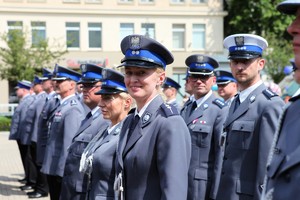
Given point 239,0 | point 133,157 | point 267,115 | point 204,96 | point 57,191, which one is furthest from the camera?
point 239,0

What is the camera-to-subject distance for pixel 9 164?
14094 mm

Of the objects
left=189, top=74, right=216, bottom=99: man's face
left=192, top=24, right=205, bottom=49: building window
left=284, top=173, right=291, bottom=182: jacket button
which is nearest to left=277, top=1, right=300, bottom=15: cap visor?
left=284, top=173, right=291, bottom=182: jacket button

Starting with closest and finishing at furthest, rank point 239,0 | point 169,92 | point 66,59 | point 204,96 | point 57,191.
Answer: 1. point 204,96
2. point 57,191
3. point 169,92
4. point 66,59
5. point 239,0

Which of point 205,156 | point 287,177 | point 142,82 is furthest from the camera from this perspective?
point 205,156

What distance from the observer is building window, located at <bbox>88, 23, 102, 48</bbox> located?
3772cm

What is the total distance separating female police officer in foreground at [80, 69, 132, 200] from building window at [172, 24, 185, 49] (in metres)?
34.8

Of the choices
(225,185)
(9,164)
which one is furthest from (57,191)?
(9,164)

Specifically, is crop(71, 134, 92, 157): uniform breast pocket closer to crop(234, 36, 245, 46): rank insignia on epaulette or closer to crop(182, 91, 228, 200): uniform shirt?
crop(182, 91, 228, 200): uniform shirt

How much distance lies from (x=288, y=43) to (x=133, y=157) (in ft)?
117

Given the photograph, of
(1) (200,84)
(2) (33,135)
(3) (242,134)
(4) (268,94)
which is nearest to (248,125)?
(3) (242,134)

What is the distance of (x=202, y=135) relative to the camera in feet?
18.7

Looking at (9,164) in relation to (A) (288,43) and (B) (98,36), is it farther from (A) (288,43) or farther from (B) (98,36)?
(A) (288,43)

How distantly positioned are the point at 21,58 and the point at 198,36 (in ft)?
51.4

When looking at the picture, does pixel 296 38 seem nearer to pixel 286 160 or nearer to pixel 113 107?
pixel 286 160
